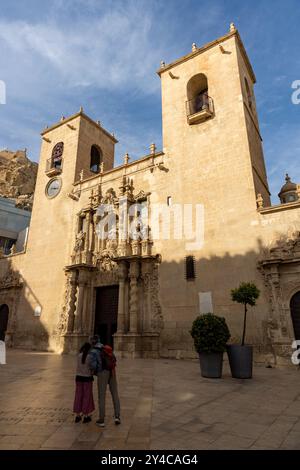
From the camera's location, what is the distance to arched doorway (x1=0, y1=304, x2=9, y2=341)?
74.8ft

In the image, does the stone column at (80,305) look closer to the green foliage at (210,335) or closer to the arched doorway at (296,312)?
the green foliage at (210,335)

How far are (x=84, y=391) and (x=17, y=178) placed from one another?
53.8m

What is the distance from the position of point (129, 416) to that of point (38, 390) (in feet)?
10.1

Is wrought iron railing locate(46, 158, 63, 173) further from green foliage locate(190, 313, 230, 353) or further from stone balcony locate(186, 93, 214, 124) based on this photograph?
green foliage locate(190, 313, 230, 353)

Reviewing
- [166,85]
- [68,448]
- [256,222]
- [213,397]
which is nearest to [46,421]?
[68,448]

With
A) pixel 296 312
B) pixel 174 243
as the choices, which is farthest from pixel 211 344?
pixel 174 243

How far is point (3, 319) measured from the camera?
76.7 ft

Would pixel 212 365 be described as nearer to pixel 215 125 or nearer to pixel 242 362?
pixel 242 362

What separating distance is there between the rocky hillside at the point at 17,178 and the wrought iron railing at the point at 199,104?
35029mm

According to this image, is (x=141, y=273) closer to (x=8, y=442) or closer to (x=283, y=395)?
(x=283, y=395)

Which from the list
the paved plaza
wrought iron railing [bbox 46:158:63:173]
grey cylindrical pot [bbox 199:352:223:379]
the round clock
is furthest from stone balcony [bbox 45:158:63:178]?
grey cylindrical pot [bbox 199:352:223:379]

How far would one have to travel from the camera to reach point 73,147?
23.8 meters

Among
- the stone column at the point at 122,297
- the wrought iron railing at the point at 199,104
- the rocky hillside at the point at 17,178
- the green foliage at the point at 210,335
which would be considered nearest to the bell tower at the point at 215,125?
the wrought iron railing at the point at 199,104

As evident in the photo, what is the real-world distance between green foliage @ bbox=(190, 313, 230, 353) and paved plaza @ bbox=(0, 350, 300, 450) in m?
0.94
